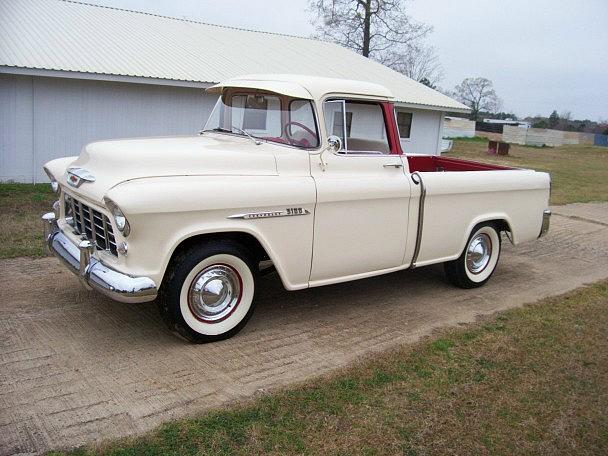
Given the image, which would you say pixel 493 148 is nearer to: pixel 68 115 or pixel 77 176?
pixel 68 115

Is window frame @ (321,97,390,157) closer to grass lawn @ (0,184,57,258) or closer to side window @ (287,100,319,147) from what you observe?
side window @ (287,100,319,147)

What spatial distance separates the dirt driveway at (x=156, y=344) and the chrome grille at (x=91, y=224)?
726mm

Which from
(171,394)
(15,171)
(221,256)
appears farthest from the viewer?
(15,171)

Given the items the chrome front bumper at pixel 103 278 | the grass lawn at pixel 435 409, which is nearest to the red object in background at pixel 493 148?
the grass lawn at pixel 435 409

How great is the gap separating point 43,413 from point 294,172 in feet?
8.00

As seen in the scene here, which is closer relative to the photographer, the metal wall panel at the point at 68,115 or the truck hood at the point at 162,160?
the truck hood at the point at 162,160

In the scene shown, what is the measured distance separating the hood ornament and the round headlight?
1.62ft

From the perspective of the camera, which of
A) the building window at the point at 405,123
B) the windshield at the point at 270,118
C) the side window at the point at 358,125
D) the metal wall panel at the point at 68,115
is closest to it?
the windshield at the point at 270,118

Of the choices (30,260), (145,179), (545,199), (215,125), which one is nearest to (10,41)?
(30,260)

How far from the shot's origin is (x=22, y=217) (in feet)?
27.1

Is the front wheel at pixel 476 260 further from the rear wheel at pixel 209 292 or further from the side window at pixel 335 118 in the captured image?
the rear wheel at pixel 209 292

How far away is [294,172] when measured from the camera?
180 inches

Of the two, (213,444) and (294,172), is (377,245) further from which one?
(213,444)

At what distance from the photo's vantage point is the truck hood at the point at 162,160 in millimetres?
4051
